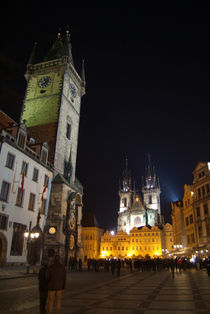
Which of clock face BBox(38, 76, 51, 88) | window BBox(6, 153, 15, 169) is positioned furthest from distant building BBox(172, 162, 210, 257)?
clock face BBox(38, 76, 51, 88)

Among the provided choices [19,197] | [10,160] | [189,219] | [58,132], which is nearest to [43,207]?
[19,197]

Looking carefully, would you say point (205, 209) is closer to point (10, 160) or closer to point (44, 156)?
point (44, 156)

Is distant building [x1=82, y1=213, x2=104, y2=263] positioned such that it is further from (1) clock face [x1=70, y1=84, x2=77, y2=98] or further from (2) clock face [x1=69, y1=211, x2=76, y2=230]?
(1) clock face [x1=70, y1=84, x2=77, y2=98]

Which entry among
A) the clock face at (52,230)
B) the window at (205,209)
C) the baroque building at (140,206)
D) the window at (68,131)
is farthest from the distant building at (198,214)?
the baroque building at (140,206)

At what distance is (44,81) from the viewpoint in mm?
45594

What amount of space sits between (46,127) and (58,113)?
3.02 m

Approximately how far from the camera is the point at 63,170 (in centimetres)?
4012

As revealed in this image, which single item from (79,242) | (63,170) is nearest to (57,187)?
(63,170)

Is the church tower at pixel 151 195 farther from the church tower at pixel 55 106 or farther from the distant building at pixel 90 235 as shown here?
the church tower at pixel 55 106

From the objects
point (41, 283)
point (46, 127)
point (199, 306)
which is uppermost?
point (46, 127)

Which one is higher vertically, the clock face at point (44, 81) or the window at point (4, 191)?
the clock face at point (44, 81)

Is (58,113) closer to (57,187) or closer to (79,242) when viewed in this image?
(57,187)

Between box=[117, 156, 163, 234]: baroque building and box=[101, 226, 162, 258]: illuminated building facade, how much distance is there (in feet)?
37.5

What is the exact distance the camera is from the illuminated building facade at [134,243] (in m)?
94.9
